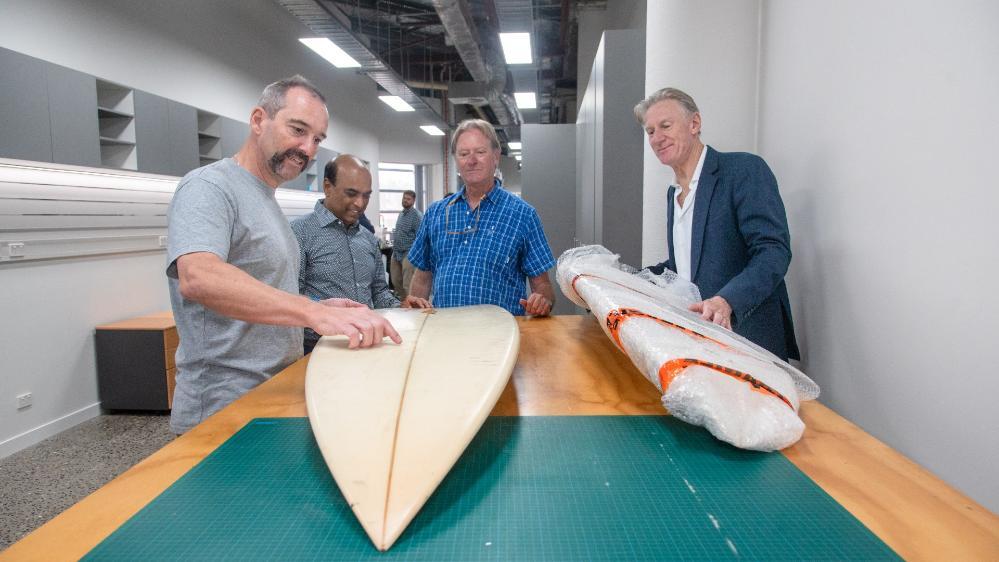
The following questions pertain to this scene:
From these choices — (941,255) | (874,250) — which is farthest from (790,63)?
(941,255)

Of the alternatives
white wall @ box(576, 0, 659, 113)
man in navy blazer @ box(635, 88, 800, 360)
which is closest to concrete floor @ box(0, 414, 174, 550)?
man in navy blazer @ box(635, 88, 800, 360)

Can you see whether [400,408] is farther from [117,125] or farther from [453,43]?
[453,43]

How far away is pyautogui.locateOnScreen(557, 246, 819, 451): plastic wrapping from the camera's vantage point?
0.91m

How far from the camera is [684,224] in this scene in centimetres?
192

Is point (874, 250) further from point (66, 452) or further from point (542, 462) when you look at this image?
point (66, 452)

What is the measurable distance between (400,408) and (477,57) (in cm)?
711

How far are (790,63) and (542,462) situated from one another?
1.89 metres

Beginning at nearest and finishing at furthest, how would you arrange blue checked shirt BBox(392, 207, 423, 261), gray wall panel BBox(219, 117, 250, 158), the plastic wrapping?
the plastic wrapping
gray wall panel BBox(219, 117, 250, 158)
blue checked shirt BBox(392, 207, 423, 261)

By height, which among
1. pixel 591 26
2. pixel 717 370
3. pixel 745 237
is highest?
pixel 591 26

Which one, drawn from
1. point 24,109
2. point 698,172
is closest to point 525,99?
point 24,109

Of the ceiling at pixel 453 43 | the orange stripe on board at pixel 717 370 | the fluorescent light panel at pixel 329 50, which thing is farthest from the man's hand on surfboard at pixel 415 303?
the fluorescent light panel at pixel 329 50

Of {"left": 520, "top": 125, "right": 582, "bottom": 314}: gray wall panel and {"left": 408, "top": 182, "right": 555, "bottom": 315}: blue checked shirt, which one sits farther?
{"left": 520, "top": 125, "right": 582, "bottom": 314}: gray wall panel

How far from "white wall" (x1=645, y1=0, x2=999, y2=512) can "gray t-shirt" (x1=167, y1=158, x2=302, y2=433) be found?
5.53 feet

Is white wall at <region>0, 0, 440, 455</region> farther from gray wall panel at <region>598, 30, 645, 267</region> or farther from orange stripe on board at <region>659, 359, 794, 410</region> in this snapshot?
orange stripe on board at <region>659, 359, 794, 410</region>
